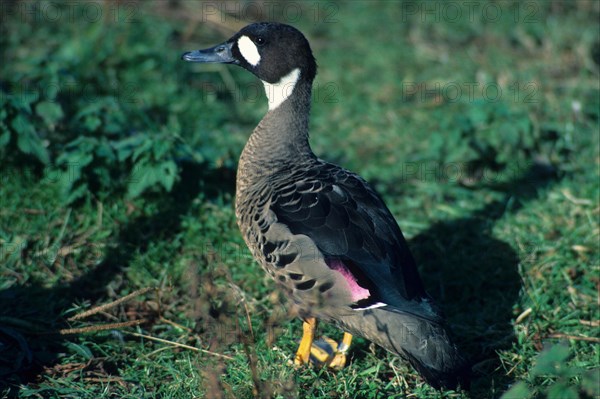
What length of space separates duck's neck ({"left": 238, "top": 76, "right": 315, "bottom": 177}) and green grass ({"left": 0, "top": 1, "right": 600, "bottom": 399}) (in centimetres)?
56

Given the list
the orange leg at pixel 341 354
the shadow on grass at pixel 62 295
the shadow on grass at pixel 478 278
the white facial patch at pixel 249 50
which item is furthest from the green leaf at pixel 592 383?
the white facial patch at pixel 249 50

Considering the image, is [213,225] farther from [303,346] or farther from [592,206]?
[592,206]

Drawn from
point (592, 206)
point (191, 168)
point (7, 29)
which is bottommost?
point (592, 206)

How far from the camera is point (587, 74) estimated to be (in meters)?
6.39

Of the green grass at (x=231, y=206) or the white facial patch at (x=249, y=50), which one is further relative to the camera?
the white facial patch at (x=249, y=50)

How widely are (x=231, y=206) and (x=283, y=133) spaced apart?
0.82 m

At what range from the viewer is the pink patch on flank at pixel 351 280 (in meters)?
3.09

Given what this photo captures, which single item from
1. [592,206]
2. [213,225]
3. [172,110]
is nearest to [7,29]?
[172,110]

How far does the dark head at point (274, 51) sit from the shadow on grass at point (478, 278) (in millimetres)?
1318

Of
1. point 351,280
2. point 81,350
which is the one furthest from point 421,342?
point 81,350

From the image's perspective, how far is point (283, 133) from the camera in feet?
12.6

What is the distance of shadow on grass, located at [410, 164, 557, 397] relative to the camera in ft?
11.9

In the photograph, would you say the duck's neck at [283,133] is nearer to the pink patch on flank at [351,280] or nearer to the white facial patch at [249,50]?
the white facial patch at [249,50]

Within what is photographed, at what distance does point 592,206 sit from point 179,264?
8.19ft
